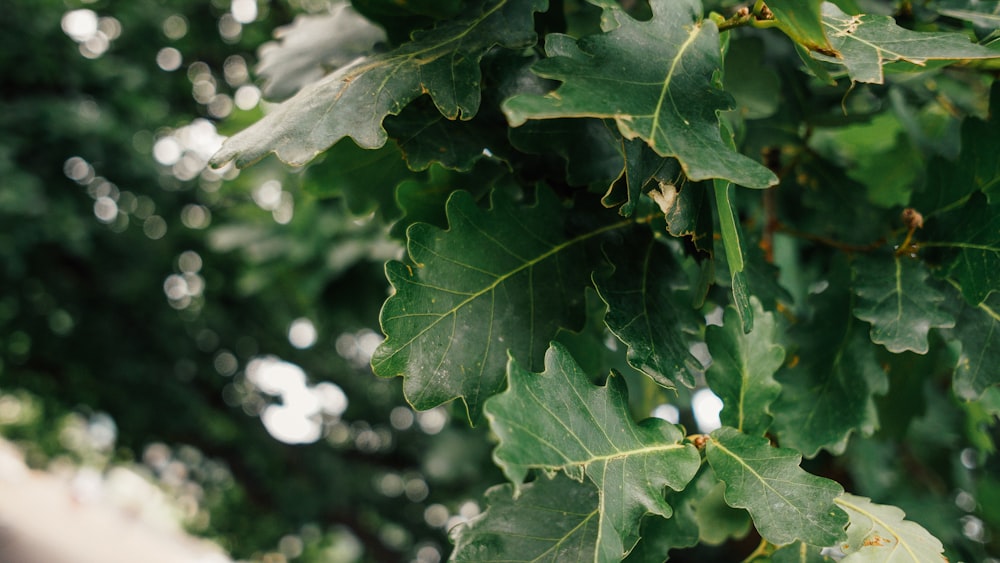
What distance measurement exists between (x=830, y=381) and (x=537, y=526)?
16.7 inches

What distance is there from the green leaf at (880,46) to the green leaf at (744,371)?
0.26 m

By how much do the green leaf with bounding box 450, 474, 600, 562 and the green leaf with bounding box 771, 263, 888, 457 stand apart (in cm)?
30

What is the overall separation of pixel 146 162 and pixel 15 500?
8598 mm

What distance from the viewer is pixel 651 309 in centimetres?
71

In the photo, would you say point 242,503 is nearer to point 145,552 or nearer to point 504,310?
point 504,310

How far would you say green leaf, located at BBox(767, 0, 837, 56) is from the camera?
1.73ft

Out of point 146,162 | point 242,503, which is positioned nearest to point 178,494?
point 242,503

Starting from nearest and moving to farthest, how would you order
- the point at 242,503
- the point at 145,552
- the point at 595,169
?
the point at 595,169, the point at 242,503, the point at 145,552

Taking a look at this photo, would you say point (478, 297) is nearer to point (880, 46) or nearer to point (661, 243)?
point (661, 243)

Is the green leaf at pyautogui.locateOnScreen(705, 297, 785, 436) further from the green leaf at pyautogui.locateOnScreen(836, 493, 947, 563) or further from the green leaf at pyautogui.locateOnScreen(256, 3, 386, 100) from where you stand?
the green leaf at pyautogui.locateOnScreen(256, 3, 386, 100)

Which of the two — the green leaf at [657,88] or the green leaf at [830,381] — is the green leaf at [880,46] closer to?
the green leaf at [657,88]

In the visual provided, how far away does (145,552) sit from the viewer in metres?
9.81

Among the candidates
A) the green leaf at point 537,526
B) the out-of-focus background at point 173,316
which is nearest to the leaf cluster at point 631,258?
the green leaf at point 537,526

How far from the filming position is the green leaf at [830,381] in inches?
31.9
